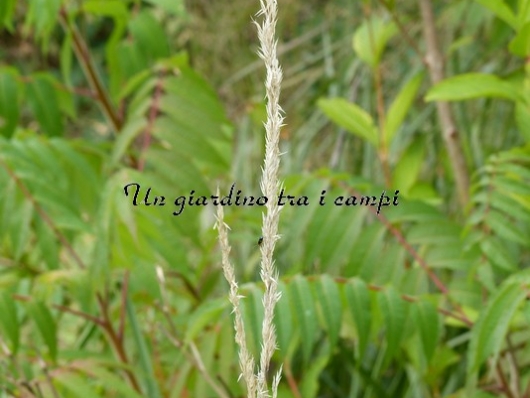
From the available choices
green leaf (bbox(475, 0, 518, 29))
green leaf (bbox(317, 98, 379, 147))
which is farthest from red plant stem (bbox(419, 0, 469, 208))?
green leaf (bbox(475, 0, 518, 29))

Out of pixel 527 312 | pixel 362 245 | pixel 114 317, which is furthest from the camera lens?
pixel 114 317

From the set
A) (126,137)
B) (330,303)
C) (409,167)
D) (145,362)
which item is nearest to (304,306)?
(330,303)

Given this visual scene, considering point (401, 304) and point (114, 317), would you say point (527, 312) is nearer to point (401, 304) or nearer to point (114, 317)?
point (401, 304)

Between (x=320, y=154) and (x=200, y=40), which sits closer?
(x=320, y=154)

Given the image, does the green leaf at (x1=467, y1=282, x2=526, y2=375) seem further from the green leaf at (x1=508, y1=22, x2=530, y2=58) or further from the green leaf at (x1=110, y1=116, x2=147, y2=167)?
the green leaf at (x1=110, y1=116, x2=147, y2=167)

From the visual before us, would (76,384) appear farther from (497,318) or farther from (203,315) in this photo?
(497,318)

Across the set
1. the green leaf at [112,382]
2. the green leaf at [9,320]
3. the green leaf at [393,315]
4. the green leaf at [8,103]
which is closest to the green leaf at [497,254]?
the green leaf at [393,315]

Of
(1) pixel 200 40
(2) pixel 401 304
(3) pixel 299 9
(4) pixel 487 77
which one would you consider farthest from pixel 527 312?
(1) pixel 200 40
